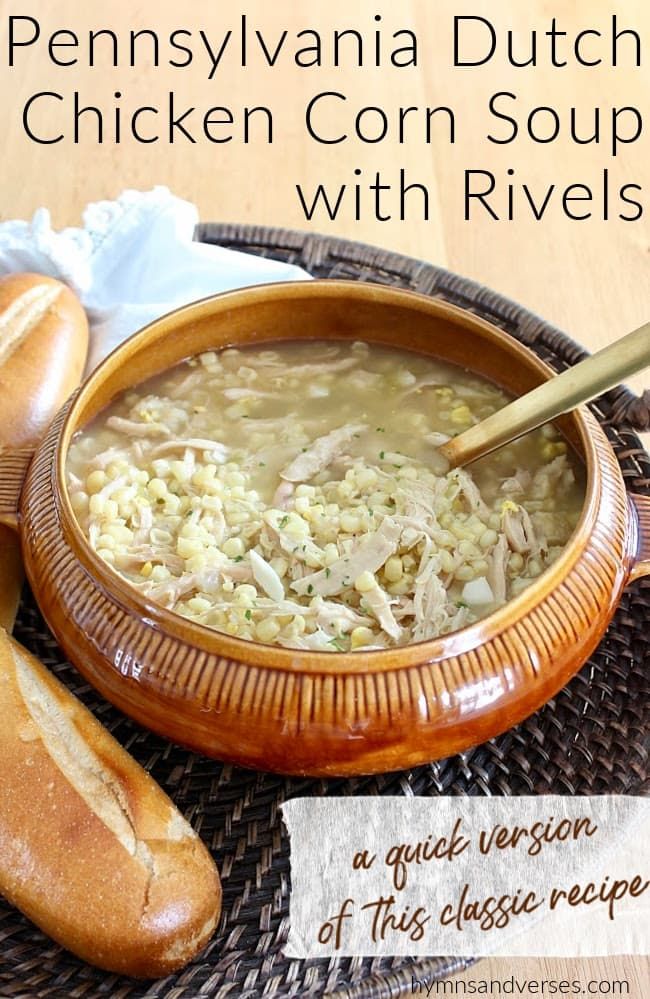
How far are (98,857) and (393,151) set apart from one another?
2637mm

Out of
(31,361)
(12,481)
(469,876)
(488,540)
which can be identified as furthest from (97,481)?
(469,876)

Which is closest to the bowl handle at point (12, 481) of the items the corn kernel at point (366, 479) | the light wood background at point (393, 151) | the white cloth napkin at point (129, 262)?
the white cloth napkin at point (129, 262)

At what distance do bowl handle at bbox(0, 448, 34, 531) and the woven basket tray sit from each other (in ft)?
0.70

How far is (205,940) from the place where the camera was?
5.75 ft

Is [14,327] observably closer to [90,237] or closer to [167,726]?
[90,237]

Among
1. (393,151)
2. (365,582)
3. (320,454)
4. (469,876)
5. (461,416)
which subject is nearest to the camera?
(469,876)

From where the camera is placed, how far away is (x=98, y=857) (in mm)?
1721

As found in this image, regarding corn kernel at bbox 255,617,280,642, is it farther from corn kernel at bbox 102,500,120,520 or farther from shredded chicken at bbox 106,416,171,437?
shredded chicken at bbox 106,416,171,437

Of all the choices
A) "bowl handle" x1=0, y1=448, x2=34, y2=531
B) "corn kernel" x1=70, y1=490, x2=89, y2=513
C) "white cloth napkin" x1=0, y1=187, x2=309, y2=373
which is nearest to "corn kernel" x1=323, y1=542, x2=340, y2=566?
"corn kernel" x1=70, y1=490, x2=89, y2=513

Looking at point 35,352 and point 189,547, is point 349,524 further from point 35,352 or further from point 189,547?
point 35,352

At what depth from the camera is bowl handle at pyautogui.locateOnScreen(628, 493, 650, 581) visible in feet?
6.85

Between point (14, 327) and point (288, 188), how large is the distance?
1.30 metres

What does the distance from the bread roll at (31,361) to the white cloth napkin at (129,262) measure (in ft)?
0.29

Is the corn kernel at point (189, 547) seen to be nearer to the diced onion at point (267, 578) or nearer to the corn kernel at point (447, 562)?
the diced onion at point (267, 578)
